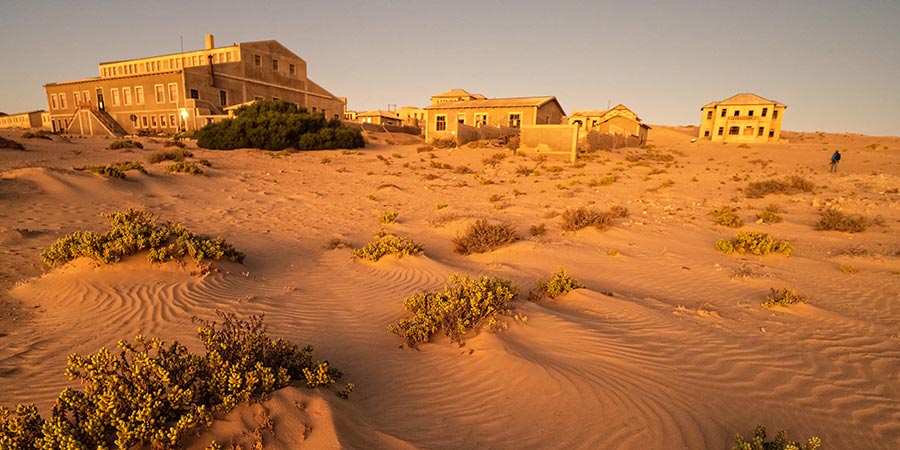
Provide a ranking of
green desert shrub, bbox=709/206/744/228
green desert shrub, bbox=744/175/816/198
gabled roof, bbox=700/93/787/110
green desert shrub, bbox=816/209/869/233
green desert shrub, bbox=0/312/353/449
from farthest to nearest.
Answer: gabled roof, bbox=700/93/787/110, green desert shrub, bbox=744/175/816/198, green desert shrub, bbox=709/206/744/228, green desert shrub, bbox=816/209/869/233, green desert shrub, bbox=0/312/353/449

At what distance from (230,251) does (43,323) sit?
9.05 feet

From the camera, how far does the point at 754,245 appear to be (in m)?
8.59

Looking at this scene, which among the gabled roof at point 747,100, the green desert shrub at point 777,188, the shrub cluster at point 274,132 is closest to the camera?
the green desert shrub at point 777,188

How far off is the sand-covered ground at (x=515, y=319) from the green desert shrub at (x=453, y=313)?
0.59 feet

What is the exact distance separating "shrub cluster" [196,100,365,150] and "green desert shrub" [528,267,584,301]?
74.4 feet

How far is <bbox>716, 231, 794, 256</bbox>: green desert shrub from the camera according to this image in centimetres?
848

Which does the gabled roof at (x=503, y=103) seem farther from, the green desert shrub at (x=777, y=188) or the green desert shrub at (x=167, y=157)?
the green desert shrub at (x=167, y=157)

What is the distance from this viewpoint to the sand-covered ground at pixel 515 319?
10.4 feet

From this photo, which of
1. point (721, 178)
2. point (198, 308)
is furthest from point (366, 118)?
point (198, 308)

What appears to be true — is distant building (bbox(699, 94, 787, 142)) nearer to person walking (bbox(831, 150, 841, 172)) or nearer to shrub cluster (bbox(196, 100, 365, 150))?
person walking (bbox(831, 150, 841, 172))

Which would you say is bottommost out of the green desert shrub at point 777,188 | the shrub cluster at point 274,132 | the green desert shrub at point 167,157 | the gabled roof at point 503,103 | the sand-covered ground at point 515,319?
the sand-covered ground at point 515,319

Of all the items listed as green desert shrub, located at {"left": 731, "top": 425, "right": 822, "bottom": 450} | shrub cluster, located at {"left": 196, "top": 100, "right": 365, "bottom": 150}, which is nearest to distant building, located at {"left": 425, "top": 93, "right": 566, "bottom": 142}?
shrub cluster, located at {"left": 196, "top": 100, "right": 365, "bottom": 150}

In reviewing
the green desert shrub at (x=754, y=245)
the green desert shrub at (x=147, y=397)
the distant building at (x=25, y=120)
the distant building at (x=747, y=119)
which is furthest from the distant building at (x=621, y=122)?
the distant building at (x=25, y=120)

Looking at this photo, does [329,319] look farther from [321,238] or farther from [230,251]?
[321,238]
